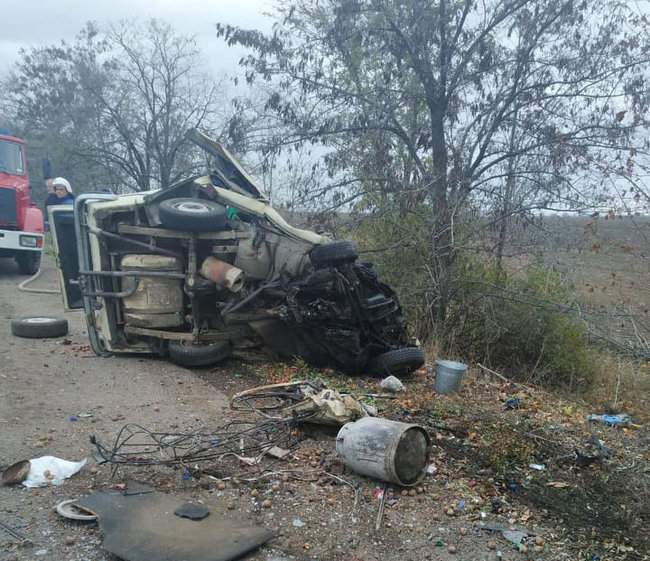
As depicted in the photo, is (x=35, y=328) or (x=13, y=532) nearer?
(x=13, y=532)

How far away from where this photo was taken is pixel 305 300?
5.72 meters

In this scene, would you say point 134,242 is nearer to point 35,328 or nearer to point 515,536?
point 35,328

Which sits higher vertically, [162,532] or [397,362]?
[397,362]

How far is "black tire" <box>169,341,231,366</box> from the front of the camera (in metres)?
6.00

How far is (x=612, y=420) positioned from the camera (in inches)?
216

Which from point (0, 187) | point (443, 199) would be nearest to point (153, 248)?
point (443, 199)

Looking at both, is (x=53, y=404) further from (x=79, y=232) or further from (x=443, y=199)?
(x=443, y=199)

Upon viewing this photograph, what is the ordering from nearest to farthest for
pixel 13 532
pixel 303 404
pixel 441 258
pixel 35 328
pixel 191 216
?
pixel 13 532
pixel 303 404
pixel 191 216
pixel 35 328
pixel 441 258

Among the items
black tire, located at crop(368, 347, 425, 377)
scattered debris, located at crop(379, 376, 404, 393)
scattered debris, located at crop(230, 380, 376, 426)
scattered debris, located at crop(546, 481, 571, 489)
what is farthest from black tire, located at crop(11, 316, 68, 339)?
scattered debris, located at crop(546, 481, 571, 489)

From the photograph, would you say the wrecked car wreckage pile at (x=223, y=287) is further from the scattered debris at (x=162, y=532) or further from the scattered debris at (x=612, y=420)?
the scattered debris at (x=162, y=532)

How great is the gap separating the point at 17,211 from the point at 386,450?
11.2 meters

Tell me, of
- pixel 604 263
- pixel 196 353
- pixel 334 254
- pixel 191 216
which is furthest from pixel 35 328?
pixel 604 263

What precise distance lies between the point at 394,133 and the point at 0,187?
802 centimetres

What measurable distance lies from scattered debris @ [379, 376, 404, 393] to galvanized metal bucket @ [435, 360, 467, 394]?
377 millimetres
